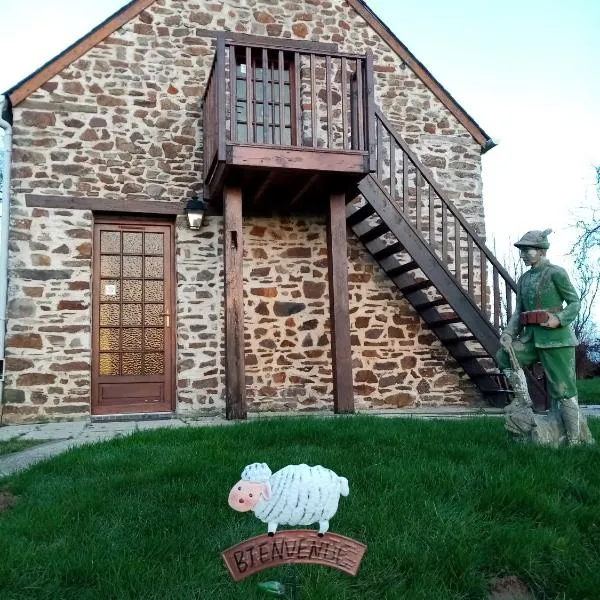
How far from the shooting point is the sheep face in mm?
2111

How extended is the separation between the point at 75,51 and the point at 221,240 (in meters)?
3.10

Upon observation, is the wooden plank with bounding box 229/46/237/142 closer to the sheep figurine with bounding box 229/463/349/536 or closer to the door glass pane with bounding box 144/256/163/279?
the door glass pane with bounding box 144/256/163/279

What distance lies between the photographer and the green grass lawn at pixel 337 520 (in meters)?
2.56

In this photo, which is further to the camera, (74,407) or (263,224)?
(263,224)

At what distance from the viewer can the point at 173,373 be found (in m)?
8.18

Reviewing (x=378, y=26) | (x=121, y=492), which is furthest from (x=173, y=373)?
(x=378, y=26)

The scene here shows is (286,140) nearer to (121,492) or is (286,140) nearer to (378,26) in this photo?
(378,26)

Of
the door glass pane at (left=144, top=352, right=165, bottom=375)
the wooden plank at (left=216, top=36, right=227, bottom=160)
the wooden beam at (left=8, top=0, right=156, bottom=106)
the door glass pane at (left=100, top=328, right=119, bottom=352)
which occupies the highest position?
the wooden beam at (left=8, top=0, right=156, bottom=106)

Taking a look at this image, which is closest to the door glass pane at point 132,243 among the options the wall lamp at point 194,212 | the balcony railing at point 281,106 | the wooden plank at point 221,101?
the wall lamp at point 194,212

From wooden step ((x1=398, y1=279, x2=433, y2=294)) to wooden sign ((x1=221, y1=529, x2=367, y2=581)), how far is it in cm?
584

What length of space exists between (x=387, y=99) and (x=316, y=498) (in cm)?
817

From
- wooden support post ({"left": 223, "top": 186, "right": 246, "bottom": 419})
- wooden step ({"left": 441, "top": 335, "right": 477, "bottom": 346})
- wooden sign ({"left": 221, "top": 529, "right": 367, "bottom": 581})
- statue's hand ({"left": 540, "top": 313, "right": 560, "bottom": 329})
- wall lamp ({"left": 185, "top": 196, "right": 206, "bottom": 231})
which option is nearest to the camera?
wooden sign ({"left": 221, "top": 529, "right": 367, "bottom": 581})

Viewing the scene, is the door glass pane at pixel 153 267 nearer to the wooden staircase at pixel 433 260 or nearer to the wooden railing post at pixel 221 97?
the wooden railing post at pixel 221 97

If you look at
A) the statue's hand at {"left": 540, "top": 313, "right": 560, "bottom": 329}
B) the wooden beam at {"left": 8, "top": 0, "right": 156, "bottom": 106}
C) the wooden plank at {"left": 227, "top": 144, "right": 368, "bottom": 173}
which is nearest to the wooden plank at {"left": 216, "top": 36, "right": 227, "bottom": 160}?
the wooden plank at {"left": 227, "top": 144, "right": 368, "bottom": 173}
